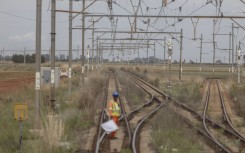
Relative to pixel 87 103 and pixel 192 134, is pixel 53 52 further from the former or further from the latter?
pixel 192 134

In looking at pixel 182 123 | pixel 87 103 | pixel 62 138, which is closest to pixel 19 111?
pixel 62 138

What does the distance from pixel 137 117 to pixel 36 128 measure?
7.95m

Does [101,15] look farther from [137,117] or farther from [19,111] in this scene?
[19,111]

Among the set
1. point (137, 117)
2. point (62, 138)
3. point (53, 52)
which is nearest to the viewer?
point (62, 138)

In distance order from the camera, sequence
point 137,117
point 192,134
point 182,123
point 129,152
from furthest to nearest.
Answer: point 137,117
point 182,123
point 192,134
point 129,152

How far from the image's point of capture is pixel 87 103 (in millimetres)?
24906

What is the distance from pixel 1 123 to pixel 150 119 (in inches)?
266

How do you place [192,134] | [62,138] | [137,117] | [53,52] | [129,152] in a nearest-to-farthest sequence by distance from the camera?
[129,152] < [62,138] < [192,134] < [53,52] < [137,117]

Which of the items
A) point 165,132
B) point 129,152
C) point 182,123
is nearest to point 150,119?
point 182,123

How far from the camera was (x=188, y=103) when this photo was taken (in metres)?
30.5

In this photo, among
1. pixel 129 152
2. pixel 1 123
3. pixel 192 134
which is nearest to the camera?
pixel 129 152

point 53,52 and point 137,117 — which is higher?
point 53,52

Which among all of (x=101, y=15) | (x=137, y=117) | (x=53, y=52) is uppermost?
(x=101, y=15)

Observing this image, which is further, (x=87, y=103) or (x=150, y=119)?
(x=87, y=103)
